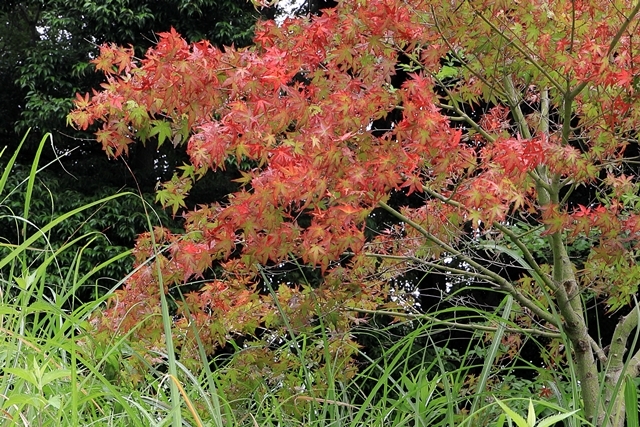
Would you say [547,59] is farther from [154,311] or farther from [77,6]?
[77,6]

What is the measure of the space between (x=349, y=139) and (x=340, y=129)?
5cm

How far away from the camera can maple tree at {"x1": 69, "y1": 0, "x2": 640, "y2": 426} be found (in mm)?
2402

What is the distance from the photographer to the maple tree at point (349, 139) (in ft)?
7.88

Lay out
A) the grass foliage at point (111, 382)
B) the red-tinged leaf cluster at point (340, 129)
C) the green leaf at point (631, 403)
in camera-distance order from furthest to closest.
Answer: the red-tinged leaf cluster at point (340, 129)
the green leaf at point (631, 403)
the grass foliage at point (111, 382)

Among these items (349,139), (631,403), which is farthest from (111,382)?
(631,403)

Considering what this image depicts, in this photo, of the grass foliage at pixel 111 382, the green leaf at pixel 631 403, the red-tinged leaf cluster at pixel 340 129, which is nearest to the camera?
the grass foliage at pixel 111 382

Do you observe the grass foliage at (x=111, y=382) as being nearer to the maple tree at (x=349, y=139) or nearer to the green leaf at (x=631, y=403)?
the green leaf at (x=631, y=403)

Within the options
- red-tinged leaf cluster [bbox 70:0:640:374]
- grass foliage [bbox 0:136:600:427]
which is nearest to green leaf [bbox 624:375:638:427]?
grass foliage [bbox 0:136:600:427]

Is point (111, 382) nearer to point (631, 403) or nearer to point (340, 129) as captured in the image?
point (340, 129)

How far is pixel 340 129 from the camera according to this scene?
96.4 inches

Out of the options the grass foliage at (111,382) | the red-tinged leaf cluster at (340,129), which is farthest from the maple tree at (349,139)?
the grass foliage at (111,382)

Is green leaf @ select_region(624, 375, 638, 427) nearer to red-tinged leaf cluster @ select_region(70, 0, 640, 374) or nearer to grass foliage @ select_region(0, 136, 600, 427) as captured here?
grass foliage @ select_region(0, 136, 600, 427)

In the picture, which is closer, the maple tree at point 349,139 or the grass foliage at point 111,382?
the grass foliage at point 111,382

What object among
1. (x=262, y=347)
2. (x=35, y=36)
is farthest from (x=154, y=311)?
(x=35, y=36)
